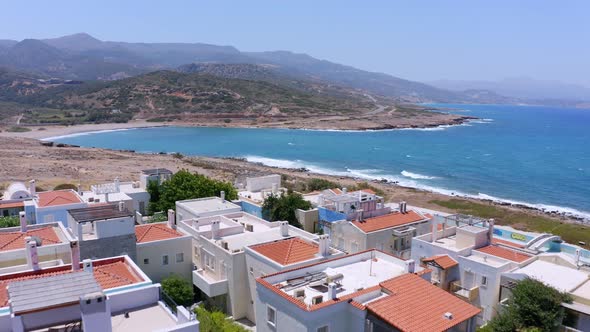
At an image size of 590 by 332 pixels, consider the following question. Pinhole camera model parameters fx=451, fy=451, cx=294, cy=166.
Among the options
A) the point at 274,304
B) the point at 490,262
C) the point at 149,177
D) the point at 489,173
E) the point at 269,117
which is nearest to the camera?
the point at 274,304

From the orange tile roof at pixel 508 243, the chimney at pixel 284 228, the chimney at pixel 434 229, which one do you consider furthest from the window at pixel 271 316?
the orange tile roof at pixel 508 243

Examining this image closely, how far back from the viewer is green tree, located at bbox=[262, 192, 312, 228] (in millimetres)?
33375

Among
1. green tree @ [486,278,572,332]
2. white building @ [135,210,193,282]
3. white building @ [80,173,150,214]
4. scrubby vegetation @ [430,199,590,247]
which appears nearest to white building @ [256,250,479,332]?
green tree @ [486,278,572,332]

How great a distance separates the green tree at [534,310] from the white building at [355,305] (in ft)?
15.0

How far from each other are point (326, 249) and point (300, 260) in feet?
5.08

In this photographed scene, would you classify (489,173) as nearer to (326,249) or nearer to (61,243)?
(326,249)

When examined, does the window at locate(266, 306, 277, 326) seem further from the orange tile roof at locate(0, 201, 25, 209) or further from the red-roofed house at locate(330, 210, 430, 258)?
the orange tile roof at locate(0, 201, 25, 209)

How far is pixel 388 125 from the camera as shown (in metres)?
183

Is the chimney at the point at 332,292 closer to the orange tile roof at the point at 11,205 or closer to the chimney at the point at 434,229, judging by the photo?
the chimney at the point at 434,229

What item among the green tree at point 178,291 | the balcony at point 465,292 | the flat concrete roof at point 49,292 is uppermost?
the flat concrete roof at point 49,292

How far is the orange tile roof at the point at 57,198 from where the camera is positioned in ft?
102

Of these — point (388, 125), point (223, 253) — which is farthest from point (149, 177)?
point (388, 125)

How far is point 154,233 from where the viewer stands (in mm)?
26422

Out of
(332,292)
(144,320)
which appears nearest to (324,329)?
(332,292)
